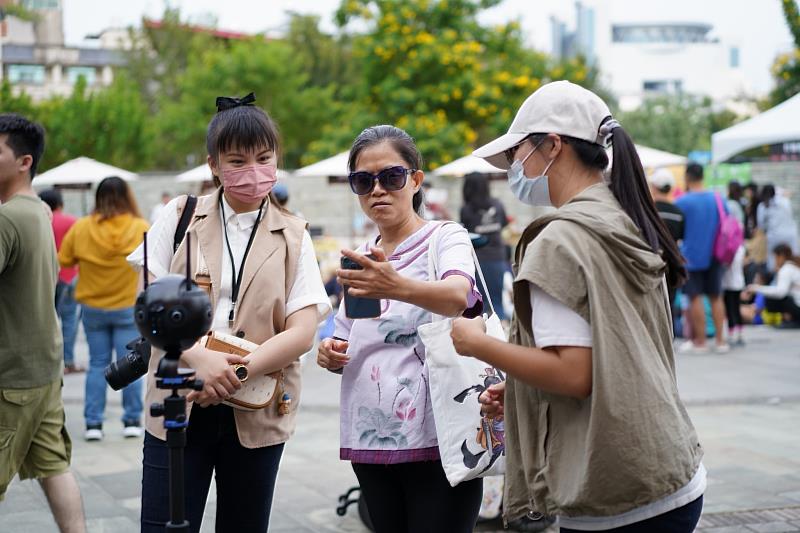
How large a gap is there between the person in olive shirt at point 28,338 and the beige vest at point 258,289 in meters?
1.04

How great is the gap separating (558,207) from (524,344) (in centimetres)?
37

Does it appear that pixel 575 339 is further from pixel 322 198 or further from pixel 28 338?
pixel 322 198

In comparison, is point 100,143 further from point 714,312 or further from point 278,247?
point 278,247

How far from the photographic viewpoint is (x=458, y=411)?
3.11 metres

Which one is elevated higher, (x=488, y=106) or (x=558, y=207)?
(x=488, y=106)

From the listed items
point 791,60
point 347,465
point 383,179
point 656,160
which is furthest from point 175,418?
point 791,60

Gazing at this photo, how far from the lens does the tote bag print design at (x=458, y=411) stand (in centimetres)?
307

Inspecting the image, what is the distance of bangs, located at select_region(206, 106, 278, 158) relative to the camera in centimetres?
337

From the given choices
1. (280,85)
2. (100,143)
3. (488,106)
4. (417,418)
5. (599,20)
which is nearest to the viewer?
(417,418)

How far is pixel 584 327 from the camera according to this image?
7.72 ft

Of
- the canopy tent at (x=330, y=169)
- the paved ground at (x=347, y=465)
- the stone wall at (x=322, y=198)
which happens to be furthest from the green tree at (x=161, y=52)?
the paved ground at (x=347, y=465)

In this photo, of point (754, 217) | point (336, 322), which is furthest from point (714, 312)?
point (336, 322)

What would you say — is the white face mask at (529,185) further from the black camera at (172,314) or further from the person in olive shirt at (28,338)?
the person in olive shirt at (28,338)

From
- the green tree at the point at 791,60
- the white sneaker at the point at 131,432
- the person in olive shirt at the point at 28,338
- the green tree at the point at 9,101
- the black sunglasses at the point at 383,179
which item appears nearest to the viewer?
the black sunglasses at the point at 383,179
